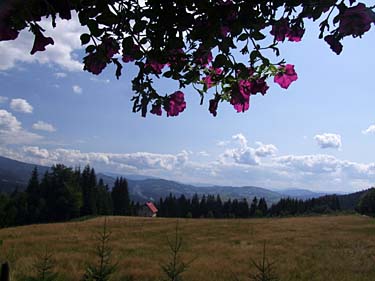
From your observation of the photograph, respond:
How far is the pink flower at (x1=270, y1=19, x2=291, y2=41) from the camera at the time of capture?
6.94 ft

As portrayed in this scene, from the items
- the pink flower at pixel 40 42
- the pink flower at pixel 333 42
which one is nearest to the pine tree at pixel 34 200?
the pink flower at pixel 40 42

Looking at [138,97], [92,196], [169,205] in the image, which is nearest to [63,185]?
[92,196]

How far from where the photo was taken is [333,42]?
191 centimetres

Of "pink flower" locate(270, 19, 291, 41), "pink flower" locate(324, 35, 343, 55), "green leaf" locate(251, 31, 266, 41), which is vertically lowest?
"pink flower" locate(324, 35, 343, 55)

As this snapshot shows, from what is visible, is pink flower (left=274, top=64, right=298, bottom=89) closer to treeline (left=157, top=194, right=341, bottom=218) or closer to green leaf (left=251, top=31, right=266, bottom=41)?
green leaf (left=251, top=31, right=266, bottom=41)

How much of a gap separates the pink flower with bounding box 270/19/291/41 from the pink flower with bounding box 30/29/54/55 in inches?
43.7

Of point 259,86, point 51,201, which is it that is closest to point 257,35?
point 259,86

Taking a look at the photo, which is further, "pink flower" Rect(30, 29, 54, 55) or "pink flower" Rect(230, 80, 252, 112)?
"pink flower" Rect(230, 80, 252, 112)

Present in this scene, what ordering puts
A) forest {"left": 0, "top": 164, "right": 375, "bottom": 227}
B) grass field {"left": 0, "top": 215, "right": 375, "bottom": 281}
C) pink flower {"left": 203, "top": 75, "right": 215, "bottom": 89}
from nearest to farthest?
pink flower {"left": 203, "top": 75, "right": 215, "bottom": 89}, grass field {"left": 0, "top": 215, "right": 375, "bottom": 281}, forest {"left": 0, "top": 164, "right": 375, "bottom": 227}

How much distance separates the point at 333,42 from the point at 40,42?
1.31m

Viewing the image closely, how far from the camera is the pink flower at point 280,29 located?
83.3 inches

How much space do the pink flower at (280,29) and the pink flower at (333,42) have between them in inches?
11.6

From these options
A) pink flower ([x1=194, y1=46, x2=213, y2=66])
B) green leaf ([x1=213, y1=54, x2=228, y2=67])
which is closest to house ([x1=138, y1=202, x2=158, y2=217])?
pink flower ([x1=194, y1=46, x2=213, y2=66])

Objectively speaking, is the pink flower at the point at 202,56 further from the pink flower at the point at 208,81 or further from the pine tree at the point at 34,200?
the pine tree at the point at 34,200
